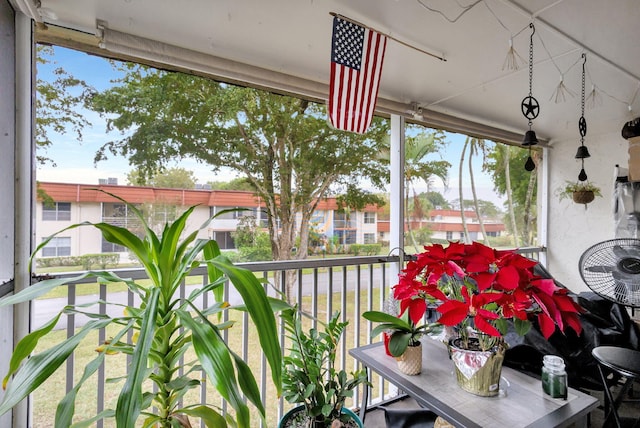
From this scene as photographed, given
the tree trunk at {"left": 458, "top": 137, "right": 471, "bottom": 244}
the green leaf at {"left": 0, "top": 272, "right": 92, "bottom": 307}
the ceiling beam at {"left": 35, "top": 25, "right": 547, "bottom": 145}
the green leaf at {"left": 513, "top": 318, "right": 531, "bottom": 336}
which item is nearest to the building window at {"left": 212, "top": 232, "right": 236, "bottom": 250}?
the ceiling beam at {"left": 35, "top": 25, "right": 547, "bottom": 145}

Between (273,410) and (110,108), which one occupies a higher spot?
(110,108)

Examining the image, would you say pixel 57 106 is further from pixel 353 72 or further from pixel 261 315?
pixel 261 315

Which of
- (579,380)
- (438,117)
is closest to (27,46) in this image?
(438,117)

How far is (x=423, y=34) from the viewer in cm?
174

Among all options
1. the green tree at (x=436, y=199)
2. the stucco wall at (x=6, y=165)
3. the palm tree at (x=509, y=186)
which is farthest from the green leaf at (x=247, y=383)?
the palm tree at (x=509, y=186)

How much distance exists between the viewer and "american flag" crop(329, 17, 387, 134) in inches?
60.0

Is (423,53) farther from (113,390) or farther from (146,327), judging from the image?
(113,390)

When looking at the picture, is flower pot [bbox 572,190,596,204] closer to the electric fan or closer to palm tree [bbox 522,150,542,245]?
palm tree [bbox 522,150,542,245]

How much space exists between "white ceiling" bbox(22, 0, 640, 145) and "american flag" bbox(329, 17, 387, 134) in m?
0.13

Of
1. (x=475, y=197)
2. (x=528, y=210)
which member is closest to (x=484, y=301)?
(x=475, y=197)

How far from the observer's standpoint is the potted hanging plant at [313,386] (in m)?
1.12

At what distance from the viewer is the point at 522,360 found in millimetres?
1645

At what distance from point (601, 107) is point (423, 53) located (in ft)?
7.20

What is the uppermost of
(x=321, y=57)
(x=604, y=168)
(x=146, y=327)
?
(x=321, y=57)
